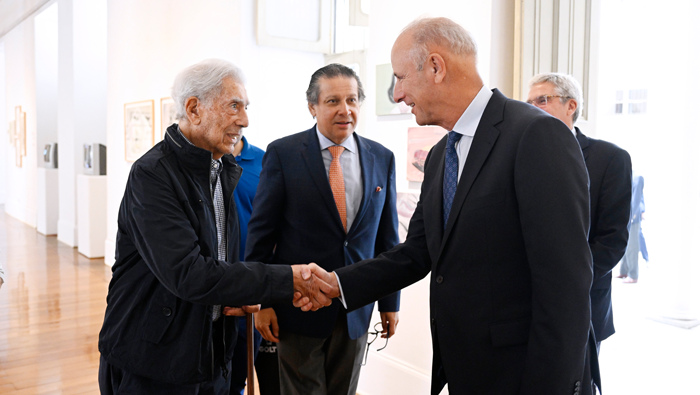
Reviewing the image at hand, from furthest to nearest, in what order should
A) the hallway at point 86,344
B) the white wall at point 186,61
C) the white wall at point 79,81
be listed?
the white wall at point 79,81 < the white wall at point 186,61 < the hallway at point 86,344

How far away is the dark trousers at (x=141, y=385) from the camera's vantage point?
1738 mm

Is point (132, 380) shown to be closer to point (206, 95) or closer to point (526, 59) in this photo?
point (206, 95)

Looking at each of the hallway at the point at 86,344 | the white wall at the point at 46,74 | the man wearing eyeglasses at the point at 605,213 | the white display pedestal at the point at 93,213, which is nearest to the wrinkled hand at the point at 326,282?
the man wearing eyeglasses at the point at 605,213

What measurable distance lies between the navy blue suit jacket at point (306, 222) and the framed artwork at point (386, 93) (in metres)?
1.12

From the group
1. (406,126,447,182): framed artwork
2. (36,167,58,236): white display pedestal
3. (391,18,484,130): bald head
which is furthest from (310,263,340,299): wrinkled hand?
(36,167,58,236): white display pedestal

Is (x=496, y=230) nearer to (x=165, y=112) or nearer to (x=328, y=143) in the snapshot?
(x=328, y=143)

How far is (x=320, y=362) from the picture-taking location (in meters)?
2.37

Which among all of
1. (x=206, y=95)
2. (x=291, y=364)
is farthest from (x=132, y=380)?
(x=206, y=95)

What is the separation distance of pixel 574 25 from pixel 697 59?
220cm

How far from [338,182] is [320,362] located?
783mm

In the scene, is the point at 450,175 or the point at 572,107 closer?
the point at 450,175

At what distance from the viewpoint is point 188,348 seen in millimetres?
1718

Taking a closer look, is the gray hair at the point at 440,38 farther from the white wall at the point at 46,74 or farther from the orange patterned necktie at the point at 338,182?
the white wall at the point at 46,74

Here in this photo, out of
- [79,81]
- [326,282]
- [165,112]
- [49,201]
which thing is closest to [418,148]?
[326,282]
